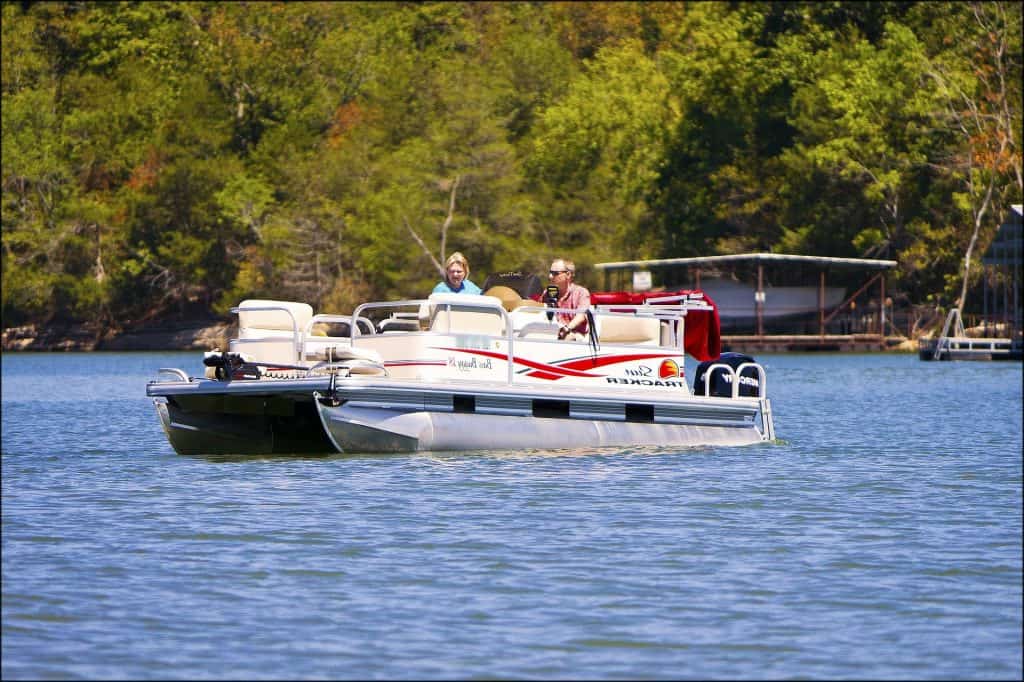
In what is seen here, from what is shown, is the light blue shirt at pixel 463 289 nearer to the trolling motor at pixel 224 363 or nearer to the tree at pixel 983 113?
the trolling motor at pixel 224 363

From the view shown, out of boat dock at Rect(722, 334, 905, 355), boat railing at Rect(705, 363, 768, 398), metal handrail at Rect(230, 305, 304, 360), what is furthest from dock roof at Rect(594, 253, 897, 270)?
metal handrail at Rect(230, 305, 304, 360)

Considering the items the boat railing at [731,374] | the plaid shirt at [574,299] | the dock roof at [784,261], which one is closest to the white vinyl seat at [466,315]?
the plaid shirt at [574,299]

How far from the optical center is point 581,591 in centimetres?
1109

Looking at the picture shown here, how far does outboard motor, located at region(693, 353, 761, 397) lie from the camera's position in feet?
66.3

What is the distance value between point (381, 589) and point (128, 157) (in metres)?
81.9

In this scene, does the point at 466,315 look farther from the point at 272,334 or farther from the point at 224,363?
the point at 272,334

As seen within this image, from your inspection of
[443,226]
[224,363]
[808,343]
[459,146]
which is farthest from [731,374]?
[459,146]

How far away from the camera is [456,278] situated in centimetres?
1919

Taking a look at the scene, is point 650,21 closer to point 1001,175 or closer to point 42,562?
point 1001,175

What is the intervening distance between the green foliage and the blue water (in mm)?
53006

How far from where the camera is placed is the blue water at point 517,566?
368 inches

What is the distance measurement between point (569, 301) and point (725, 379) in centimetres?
212

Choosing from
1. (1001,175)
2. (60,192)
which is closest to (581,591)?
(1001,175)

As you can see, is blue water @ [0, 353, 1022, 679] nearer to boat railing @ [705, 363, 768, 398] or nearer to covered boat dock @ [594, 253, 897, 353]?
boat railing @ [705, 363, 768, 398]
